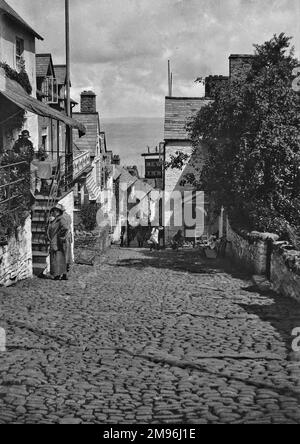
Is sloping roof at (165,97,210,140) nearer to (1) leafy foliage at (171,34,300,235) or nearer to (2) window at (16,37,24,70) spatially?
(2) window at (16,37,24,70)

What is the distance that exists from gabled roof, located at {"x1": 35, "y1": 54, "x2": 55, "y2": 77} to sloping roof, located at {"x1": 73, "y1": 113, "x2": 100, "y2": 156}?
8.27 m

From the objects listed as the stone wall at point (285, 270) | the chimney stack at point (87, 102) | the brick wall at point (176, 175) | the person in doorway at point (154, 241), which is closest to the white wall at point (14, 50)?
the person in doorway at point (154, 241)

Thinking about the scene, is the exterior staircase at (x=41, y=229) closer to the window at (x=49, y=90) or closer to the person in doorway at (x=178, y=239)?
the window at (x=49, y=90)

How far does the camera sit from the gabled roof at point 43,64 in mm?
28328

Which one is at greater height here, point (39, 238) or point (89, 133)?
point (89, 133)

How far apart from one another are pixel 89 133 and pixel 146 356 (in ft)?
102

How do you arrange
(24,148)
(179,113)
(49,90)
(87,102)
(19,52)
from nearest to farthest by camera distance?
(24,148)
(19,52)
(49,90)
(179,113)
(87,102)

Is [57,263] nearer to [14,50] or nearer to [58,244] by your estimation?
[58,244]

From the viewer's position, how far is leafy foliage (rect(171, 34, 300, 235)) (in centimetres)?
1764

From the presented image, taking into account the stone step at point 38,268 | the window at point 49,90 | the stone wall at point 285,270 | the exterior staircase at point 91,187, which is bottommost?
the stone step at point 38,268

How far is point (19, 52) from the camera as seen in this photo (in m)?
22.0

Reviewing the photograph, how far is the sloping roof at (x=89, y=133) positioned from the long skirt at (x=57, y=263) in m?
22.3

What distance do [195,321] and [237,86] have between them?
10.8m

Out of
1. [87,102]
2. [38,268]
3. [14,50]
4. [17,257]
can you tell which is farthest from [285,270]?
[87,102]
